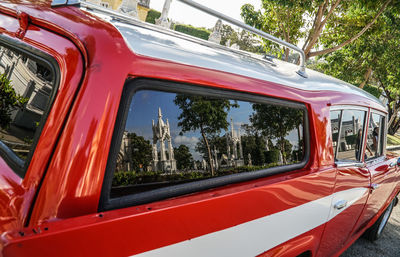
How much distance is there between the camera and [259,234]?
142 centimetres

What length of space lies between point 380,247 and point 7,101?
4.71 metres

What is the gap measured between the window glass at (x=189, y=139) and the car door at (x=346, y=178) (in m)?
0.71

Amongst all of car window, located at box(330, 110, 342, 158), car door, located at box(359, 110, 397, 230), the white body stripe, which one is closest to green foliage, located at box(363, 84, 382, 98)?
car door, located at box(359, 110, 397, 230)

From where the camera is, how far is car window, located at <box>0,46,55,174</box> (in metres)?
1.02

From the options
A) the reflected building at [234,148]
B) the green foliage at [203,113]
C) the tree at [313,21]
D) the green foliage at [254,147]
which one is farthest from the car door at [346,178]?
the tree at [313,21]

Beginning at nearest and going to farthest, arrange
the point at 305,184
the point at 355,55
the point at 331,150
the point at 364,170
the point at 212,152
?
the point at 212,152, the point at 305,184, the point at 331,150, the point at 364,170, the point at 355,55

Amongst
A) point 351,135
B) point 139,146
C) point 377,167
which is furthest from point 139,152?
point 377,167

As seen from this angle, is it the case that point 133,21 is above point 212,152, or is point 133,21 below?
above

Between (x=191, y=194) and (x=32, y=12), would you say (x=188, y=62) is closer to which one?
(x=191, y=194)

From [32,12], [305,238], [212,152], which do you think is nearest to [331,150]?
[305,238]

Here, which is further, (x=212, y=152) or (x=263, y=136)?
(x=263, y=136)

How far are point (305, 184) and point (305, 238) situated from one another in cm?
38

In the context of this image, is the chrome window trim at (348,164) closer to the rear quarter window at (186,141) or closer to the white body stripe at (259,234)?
the white body stripe at (259,234)

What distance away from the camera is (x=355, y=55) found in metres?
13.4
